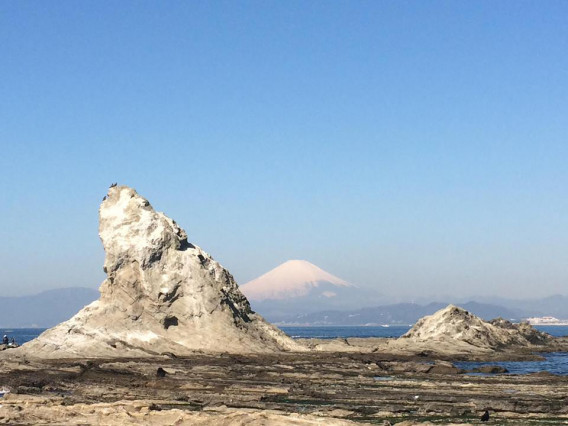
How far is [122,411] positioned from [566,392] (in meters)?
23.8

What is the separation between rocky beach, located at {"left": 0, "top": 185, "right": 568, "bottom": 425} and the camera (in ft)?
117

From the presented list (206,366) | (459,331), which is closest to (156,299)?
(206,366)

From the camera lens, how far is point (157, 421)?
32688mm

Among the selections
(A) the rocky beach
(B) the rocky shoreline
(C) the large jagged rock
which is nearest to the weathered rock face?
(A) the rocky beach

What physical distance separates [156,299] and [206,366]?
17.2m

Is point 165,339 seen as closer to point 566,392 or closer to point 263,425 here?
point 566,392

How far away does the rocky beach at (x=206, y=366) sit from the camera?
117ft

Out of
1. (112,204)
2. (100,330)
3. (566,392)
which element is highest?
(112,204)

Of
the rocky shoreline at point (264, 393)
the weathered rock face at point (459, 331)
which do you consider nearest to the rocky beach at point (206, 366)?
the rocky shoreline at point (264, 393)

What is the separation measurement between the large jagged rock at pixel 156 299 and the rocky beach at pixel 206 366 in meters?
0.11

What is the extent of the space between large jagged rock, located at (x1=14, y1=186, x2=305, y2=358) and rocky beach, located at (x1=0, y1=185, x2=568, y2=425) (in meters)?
0.11

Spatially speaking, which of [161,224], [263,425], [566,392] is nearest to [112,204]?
[161,224]

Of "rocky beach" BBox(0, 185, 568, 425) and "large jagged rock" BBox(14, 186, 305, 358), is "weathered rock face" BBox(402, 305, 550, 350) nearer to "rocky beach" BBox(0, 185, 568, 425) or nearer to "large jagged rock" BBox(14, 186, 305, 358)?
"rocky beach" BBox(0, 185, 568, 425)

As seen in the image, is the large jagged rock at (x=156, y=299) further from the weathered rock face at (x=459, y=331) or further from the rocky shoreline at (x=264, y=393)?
the weathered rock face at (x=459, y=331)
